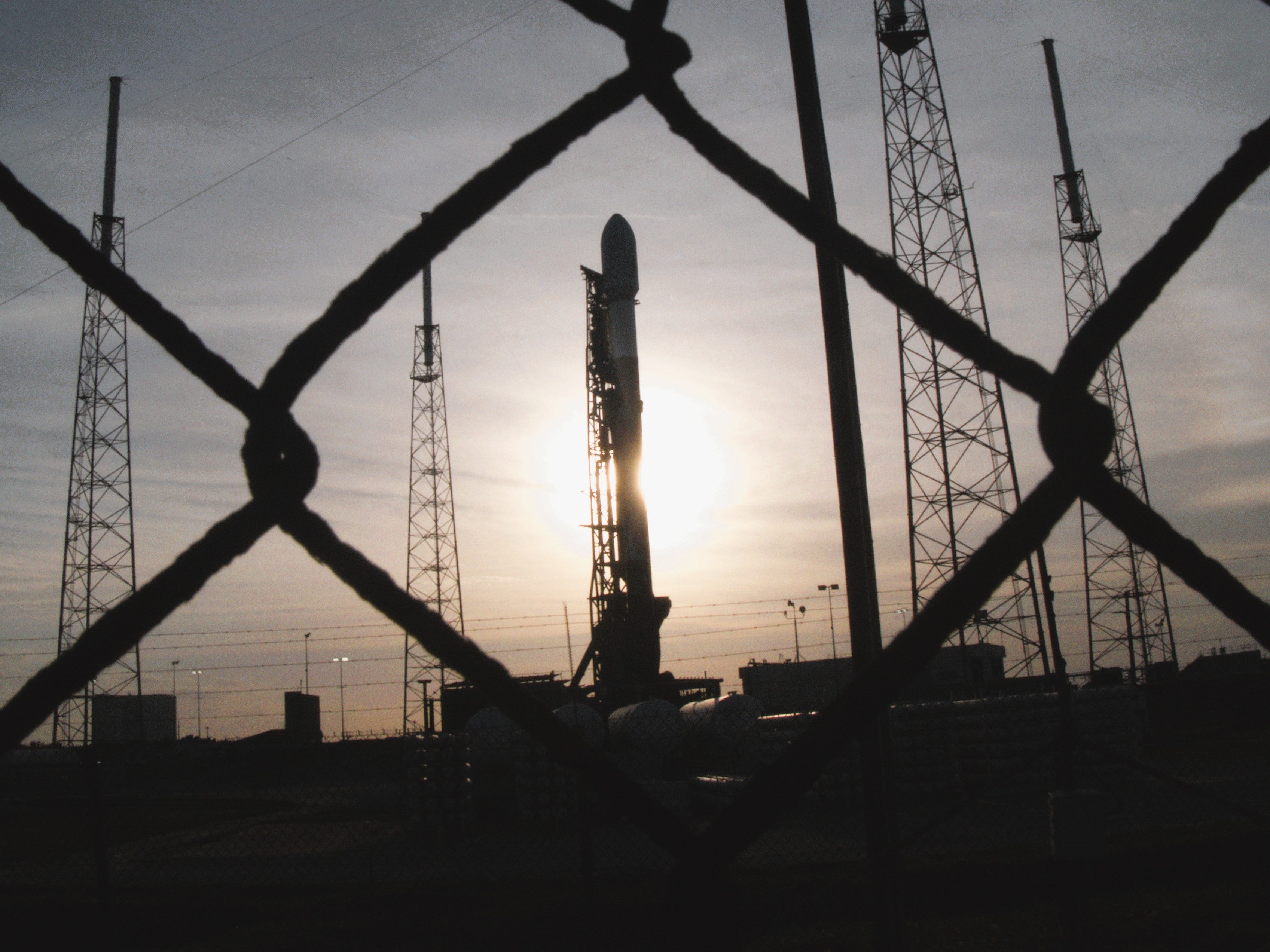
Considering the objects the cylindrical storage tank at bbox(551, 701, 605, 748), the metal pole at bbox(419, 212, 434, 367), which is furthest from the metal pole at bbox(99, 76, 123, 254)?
the cylindrical storage tank at bbox(551, 701, 605, 748)

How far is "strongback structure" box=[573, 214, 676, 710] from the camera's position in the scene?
101 feet

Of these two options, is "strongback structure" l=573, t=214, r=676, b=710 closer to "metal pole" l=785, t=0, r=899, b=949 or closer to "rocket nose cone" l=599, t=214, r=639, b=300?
"rocket nose cone" l=599, t=214, r=639, b=300

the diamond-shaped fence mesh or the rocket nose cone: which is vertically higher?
the rocket nose cone

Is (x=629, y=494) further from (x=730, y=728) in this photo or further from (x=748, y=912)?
(x=748, y=912)

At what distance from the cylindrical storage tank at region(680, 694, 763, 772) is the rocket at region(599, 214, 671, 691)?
10528 mm

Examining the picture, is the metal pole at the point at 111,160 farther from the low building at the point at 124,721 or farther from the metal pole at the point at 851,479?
the metal pole at the point at 851,479

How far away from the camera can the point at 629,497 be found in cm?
3177

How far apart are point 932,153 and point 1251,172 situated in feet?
92.2

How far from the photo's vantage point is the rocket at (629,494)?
30781mm

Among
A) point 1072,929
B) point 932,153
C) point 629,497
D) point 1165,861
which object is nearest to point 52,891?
point 1072,929

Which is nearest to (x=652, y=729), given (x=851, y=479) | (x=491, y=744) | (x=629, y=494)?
(x=491, y=744)

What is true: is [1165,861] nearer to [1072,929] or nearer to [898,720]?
[1072,929]

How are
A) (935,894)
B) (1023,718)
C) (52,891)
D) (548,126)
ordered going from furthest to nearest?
(1023,718), (52,891), (935,894), (548,126)

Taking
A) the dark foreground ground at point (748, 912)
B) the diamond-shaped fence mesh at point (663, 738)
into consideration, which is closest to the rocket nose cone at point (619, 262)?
the diamond-shaped fence mesh at point (663, 738)
